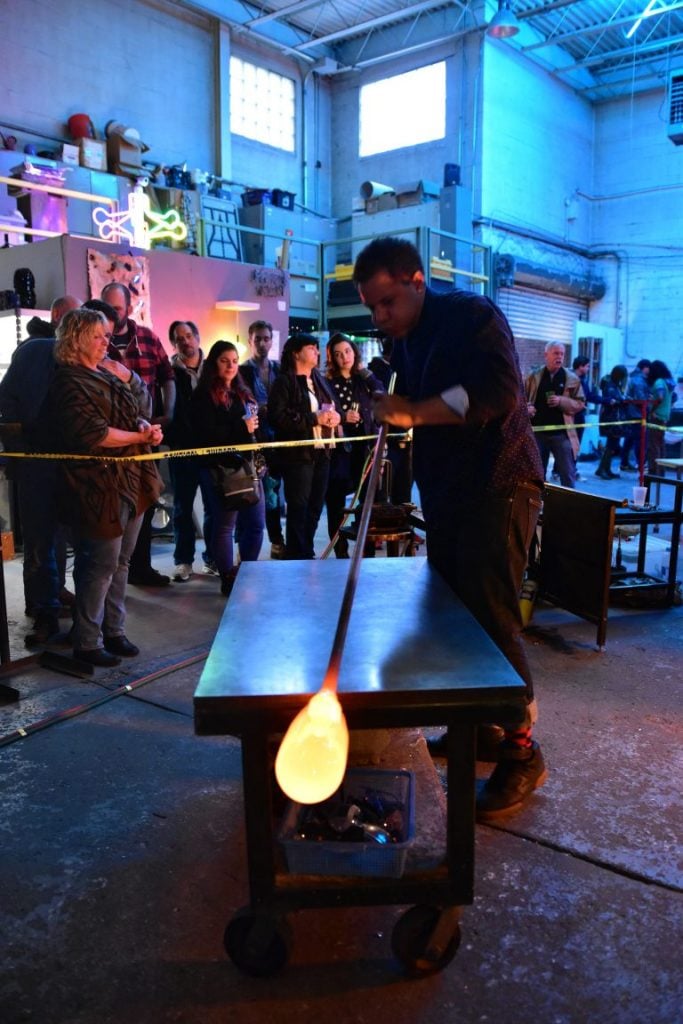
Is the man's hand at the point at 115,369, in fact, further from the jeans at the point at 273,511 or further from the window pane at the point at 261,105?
the window pane at the point at 261,105

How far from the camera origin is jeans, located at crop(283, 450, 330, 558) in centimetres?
604

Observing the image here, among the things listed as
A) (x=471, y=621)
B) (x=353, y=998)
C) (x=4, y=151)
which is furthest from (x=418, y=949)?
(x=4, y=151)

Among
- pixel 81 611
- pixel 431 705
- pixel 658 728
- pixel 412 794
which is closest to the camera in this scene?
pixel 431 705

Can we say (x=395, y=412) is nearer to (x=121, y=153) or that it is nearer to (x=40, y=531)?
(x=40, y=531)

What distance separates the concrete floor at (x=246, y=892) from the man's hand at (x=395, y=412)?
148 centimetres

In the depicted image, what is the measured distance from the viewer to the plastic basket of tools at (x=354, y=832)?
2.06m

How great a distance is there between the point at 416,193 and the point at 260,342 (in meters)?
9.64

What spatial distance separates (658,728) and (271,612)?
2109 mm

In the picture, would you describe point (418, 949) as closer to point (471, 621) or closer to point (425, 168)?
point (471, 621)

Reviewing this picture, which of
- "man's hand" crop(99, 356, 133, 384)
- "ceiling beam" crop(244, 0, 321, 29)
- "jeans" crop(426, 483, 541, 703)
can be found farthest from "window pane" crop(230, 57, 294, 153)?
"jeans" crop(426, 483, 541, 703)

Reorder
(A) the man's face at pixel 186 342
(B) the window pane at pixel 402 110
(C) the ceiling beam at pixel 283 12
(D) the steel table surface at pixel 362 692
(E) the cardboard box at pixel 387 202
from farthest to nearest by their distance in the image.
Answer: (B) the window pane at pixel 402 110 → (E) the cardboard box at pixel 387 202 → (C) the ceiling beam at pixel 283 12 → (A) the man's face at pixel 186 342 → (D) the steel table surface at pixel 362 692

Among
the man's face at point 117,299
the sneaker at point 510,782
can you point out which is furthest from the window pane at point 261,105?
the sneaker at point 510,782

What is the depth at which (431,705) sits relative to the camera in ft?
6.08

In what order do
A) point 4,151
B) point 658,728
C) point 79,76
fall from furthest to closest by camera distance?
point 79,76 → point 4,151 → point 658,728
